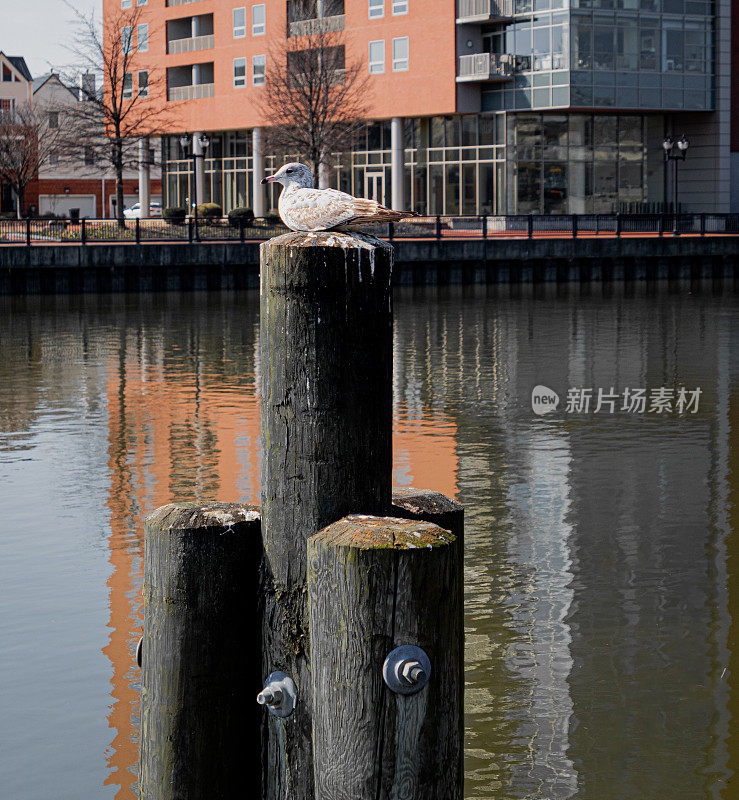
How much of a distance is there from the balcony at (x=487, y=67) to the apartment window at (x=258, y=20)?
14106 mm

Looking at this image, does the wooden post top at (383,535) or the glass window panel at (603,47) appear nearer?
the wooden post top at (383,535)

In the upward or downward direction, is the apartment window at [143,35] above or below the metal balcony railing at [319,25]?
above

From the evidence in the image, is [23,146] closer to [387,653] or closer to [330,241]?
[330,241]

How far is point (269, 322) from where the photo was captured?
3863 mm

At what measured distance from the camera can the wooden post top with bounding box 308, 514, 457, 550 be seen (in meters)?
3.37

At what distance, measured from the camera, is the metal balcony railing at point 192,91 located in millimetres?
75000

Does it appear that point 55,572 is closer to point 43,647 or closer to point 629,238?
point 43,647

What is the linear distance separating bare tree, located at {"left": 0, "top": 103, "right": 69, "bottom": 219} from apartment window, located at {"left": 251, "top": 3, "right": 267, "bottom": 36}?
17958 millimetres

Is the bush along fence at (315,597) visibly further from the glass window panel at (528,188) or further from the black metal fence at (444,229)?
the glass window panel at (528,188)

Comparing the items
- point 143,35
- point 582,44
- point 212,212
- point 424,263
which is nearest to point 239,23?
point 143,35

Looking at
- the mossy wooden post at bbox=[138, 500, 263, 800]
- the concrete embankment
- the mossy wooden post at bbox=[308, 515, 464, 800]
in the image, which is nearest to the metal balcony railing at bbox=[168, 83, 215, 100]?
the concrete embankment

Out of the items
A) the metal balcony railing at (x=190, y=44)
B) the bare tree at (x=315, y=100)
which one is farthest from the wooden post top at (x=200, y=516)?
the metal balcony railing at (x=190, y=44)

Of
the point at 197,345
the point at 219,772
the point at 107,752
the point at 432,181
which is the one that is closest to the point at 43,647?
the point at 107,752

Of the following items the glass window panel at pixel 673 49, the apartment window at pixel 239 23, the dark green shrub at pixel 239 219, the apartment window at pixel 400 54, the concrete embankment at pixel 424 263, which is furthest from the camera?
the apartment window at pixel 239 23
